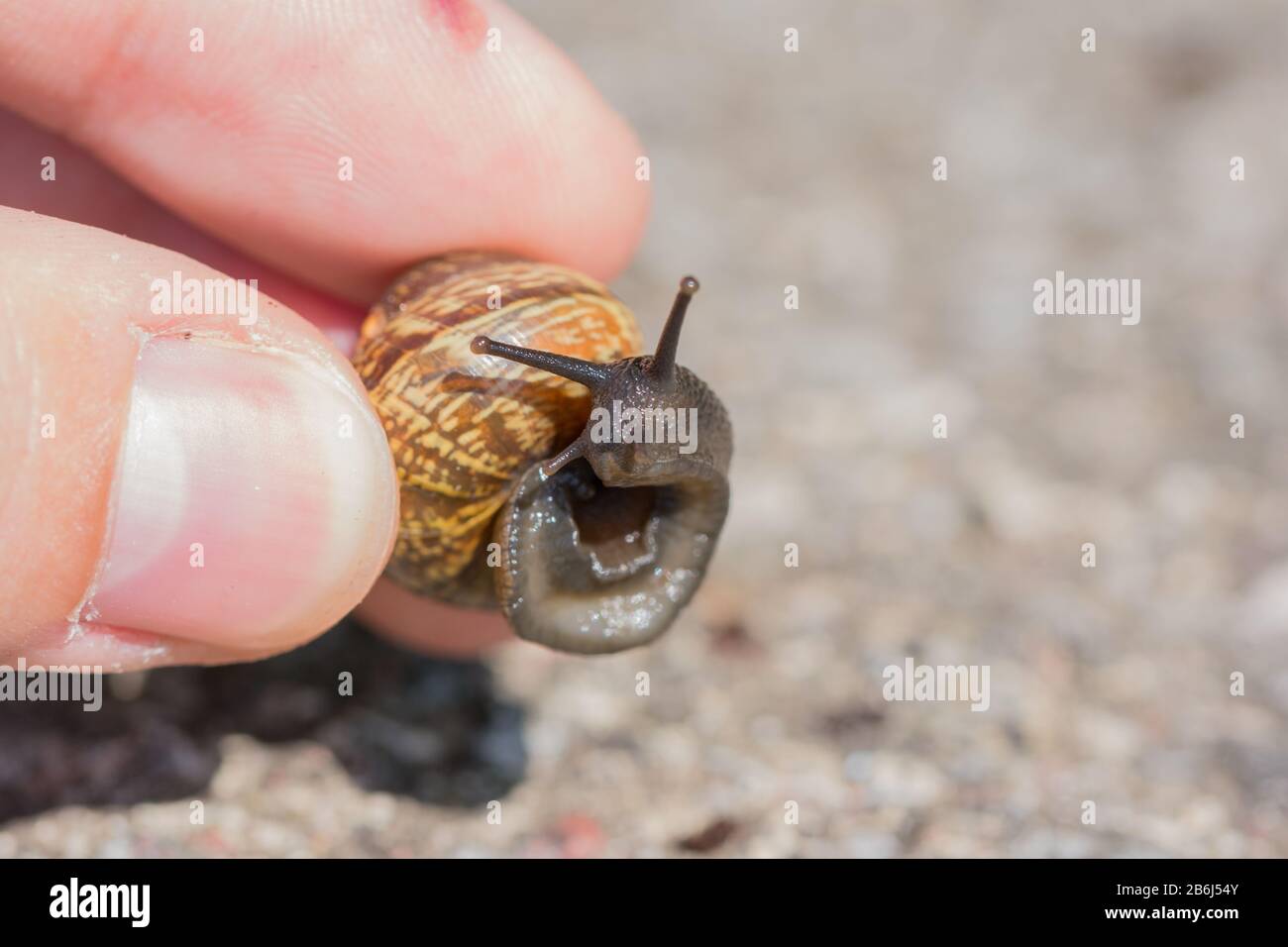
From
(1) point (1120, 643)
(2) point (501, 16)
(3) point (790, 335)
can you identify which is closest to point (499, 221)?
(2) point (501, 16)

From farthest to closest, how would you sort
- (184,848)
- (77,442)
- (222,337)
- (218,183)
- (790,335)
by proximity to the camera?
(790,335) < (218,183) < (184,848) < (222,337) < (77,442)

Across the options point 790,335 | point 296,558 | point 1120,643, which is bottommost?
point 1120,643

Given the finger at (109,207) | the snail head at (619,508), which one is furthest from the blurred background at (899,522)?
the finger at (109,207)

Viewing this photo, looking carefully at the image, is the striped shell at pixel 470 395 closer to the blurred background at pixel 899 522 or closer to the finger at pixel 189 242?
the finger at pixel 189 242

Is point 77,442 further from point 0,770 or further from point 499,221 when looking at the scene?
point 499,221

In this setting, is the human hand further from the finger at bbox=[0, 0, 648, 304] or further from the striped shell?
the striped shell

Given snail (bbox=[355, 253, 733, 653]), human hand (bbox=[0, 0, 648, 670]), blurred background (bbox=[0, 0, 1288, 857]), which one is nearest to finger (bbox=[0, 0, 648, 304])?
human hand (bbox=[0, 0, 648, 670])

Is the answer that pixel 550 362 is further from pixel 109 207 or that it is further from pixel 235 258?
pixel 109 207
